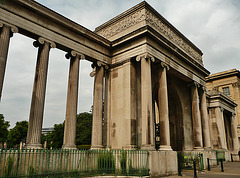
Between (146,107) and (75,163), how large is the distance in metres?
6.64

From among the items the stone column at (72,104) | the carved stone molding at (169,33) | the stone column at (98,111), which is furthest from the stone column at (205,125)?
the stone column at (72,104)

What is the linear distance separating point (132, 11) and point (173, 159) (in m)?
13.5

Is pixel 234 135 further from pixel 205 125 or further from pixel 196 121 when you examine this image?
pixel 196 121

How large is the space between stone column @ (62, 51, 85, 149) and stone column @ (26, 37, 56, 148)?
2066 mm

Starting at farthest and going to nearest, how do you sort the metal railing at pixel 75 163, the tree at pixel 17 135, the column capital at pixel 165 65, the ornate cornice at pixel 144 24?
the tree at pixel 17 135
the column capital at pixel 165 65
the ornate cornice at pixel 144 24
the metal railing at pixel 75 163

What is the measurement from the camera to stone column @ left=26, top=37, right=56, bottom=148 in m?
13.0

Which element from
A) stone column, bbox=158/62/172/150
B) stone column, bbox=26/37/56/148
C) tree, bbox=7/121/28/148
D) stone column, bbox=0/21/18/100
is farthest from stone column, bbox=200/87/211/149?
tree, bbox=7/121/28/148

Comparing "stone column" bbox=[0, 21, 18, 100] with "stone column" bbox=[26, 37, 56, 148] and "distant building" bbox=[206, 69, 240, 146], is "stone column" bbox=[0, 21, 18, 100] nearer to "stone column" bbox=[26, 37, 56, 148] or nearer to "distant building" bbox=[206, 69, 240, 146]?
"stone column" bbox=[26, 37, 56, 148]

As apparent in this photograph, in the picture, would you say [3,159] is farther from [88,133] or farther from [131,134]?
[88,133]

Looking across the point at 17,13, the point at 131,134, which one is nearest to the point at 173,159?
the point at 131,134

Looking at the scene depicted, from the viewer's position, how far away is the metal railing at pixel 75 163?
11.1 metres

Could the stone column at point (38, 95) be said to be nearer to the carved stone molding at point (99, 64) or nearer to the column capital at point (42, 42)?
the column capital at point (42, 42)

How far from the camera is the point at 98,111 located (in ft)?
56.9

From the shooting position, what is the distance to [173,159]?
1648cm
